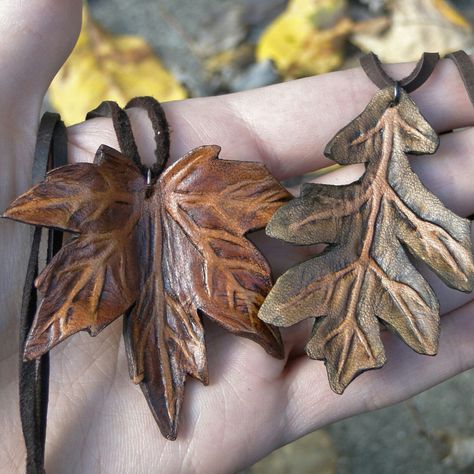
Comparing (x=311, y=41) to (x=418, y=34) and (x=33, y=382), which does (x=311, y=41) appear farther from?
(x=33, y=382)

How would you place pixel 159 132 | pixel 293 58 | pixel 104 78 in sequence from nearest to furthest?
pixel 159 132 → pixel 104 78 → pixel 293 58

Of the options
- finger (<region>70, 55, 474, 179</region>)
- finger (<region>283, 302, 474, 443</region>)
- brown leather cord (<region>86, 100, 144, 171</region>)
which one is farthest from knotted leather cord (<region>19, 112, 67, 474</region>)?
finger (<region>283, 302, 474, 443</region>)

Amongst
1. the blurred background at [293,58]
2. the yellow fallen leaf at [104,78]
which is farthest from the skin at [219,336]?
the yellow fallen leaf at [104,78]

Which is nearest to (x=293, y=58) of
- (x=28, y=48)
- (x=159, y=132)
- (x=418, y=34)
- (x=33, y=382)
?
(x=418, y=34)

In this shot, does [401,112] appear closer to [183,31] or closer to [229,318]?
[229,318]

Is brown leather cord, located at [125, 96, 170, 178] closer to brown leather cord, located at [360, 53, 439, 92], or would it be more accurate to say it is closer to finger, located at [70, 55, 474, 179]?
finger, located at [70, 55, 474, 179]

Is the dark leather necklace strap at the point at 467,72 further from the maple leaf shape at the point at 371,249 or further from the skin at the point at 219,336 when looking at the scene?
the maple leaf shape at the point at 371,249
